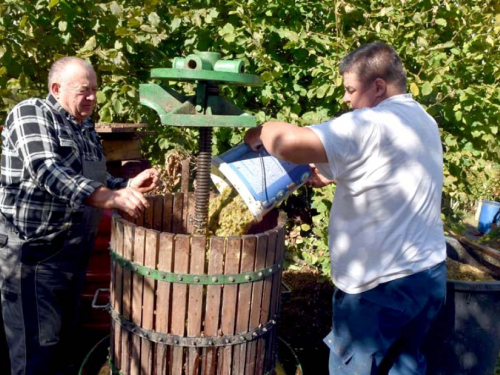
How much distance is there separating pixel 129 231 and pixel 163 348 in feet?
1.81

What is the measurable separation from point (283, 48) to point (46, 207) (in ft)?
7.33

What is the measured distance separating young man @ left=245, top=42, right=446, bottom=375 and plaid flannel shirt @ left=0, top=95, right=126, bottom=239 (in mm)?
830

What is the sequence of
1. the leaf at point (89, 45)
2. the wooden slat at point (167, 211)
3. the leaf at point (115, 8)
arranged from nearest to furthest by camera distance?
the wooden slat at point (167, 211) < the leaf at point (115, 8) < the leaf at point (89, 45)

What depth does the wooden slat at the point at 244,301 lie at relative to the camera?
6.75 ft

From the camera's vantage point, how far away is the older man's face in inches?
92.0

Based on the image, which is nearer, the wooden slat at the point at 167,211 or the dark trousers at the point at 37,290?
the dark trousers at the point at 37,290

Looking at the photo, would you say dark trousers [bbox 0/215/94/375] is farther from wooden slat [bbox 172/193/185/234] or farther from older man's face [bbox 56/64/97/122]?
older man's face [bbox 56/64/97/122]

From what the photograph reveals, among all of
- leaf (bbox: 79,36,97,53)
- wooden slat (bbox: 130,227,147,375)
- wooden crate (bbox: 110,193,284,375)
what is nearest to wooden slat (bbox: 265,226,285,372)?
wooden crate (bbox: 110,193,284,375)

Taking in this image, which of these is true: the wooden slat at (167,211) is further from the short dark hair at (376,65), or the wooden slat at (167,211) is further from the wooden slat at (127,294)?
the short dark hair at (376,65)

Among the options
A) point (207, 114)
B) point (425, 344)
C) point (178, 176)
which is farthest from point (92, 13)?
point (425, 344)

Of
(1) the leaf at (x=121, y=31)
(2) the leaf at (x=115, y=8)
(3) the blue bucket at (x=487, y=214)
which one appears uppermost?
(2) the leaf at (x=115, y=8)

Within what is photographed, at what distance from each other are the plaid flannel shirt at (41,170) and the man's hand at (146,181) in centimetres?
31

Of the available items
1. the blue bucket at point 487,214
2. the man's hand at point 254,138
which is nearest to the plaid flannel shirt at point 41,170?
the man's hand at point 254,138

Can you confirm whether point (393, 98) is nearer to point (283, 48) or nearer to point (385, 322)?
point (385, 322)
